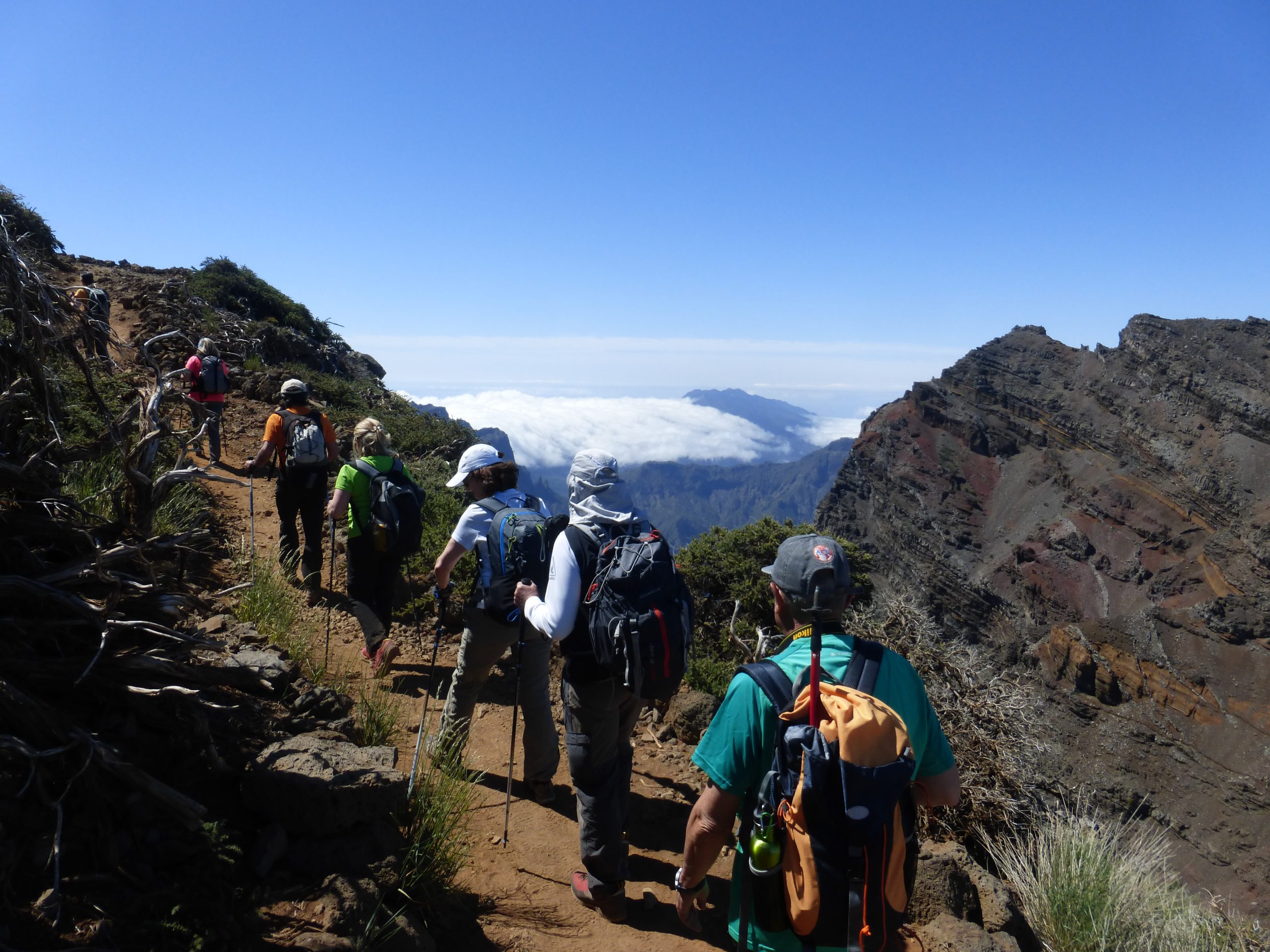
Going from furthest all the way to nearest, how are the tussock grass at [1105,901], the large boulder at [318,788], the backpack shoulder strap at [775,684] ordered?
the tussock grass at [1105,901] → the large boulder at [318,788] → the backpack shoulder strap at [775,684]

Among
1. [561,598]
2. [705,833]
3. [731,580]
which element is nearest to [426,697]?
[561,598]

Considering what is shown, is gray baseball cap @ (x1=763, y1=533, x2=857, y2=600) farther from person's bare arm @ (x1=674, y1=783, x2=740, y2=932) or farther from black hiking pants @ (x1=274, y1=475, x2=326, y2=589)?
black hiking pants @ (x1=274, y1=475, x2=326, y2=589)

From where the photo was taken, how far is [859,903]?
1860 mm

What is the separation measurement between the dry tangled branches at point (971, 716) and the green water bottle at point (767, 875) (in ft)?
9.30

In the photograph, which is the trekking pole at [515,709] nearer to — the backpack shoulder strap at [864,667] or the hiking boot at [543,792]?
the hiking boot at [543,792]

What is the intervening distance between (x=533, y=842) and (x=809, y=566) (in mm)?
2645

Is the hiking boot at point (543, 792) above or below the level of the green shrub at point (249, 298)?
below

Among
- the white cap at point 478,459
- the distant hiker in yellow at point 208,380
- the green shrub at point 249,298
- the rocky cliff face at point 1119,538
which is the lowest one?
the rocky cliff face at point 1119,538

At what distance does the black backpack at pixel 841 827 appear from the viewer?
73.0 inches

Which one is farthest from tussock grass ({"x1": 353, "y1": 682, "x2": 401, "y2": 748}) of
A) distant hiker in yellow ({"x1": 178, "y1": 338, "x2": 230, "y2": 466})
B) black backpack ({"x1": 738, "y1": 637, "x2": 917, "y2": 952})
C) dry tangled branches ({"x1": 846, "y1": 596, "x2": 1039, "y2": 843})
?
distant hiker in yellow ({"x1": 178, "y1": 338, "x2": 230, "y2": 466})

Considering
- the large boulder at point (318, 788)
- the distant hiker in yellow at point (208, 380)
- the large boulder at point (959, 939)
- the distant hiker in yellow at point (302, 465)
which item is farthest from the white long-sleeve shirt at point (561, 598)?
the distant hiker in yellow at point (208, 380)

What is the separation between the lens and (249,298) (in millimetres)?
24672

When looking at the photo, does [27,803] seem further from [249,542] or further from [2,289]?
[249,542]

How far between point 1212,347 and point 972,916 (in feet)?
210
